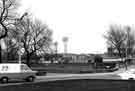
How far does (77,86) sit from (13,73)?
47.6ft

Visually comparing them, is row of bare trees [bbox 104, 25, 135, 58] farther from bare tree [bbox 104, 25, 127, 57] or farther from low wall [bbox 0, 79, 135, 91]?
low wall [bbox 0, 79, 135, 91]

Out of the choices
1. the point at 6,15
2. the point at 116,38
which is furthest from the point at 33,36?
the point at 116,38

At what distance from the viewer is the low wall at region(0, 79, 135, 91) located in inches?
387

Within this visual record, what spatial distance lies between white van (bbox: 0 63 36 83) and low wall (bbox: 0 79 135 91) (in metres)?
13.7

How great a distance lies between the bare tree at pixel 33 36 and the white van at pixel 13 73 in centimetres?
2613

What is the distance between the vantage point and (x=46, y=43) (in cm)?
5416

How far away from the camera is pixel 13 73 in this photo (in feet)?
77.3

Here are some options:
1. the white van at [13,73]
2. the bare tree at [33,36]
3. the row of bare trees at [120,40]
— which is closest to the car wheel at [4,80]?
the white van at [13,73]

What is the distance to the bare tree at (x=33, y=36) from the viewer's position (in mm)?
51000

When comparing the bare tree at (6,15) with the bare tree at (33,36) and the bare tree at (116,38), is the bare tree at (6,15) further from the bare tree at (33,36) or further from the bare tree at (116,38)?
the bare tree at (116,38)

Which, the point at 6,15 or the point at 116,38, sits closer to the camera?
the point at 6,15

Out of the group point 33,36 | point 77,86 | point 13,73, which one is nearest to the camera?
point 77,86

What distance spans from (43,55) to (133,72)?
3219 centimetres

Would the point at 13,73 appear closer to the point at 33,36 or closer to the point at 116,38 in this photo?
the point at 33,36
